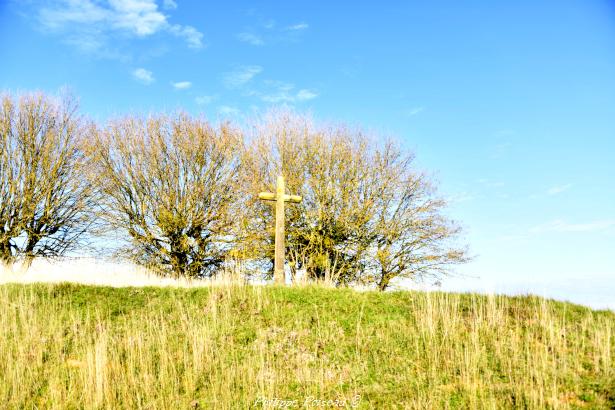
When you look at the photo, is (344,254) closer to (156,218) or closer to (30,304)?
(156,218)

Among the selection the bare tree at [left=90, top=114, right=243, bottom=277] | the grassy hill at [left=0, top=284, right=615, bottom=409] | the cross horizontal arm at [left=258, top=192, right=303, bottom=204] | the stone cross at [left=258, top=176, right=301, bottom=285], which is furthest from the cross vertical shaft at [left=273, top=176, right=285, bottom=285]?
the bare tree at [left=90, top=114, right=243, bottom=277]

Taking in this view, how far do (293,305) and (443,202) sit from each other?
47.4ft

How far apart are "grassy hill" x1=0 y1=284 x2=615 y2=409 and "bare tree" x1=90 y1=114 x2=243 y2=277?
1135 cm

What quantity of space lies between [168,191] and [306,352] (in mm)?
16189

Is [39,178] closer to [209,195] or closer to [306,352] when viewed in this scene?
[209,195]

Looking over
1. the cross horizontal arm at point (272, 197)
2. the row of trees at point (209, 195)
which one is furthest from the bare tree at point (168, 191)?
the cross horizontal arm at point (272, 197)

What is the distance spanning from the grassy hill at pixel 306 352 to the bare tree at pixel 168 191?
1135 centimetres

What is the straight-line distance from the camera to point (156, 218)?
74.1 ft

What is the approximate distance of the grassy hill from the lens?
7.10 meters

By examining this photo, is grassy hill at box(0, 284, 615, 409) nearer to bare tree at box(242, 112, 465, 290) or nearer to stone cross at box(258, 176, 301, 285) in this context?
stone cross at box(258, 176, 301, 285)

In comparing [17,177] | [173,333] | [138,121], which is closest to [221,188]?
[138,121]

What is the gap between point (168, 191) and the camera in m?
22.6

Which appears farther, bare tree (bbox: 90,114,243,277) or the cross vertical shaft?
bare tree (bbox: 90,114,243,277)

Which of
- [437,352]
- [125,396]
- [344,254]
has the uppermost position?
[344,254]
